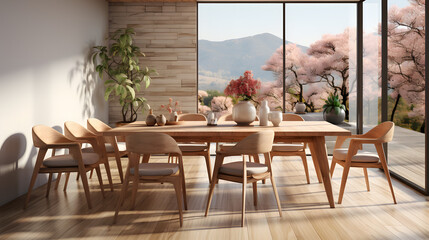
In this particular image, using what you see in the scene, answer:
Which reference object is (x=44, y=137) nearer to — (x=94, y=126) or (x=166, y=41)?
(x=94, y=126)

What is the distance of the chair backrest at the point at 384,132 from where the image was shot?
4.05m

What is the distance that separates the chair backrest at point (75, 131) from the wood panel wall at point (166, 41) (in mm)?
2645

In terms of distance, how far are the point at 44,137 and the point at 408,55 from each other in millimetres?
4217

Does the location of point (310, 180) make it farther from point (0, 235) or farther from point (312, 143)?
point (0, 235)

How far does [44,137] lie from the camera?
13.9ft

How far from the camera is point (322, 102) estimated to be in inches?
299

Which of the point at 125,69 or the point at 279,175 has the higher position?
the point at 125,69

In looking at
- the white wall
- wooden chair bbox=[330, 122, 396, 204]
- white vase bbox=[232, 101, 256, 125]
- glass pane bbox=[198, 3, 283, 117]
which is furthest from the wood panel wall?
wooden chair bbox=[330, 122, 396, 204]

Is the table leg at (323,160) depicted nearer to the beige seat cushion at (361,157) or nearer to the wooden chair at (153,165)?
the beige seat cushion at (361,157)

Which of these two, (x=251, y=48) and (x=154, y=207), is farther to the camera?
(x=251, y=48)

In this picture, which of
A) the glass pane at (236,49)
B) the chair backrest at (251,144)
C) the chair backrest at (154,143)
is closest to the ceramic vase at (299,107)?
the glass pane at (236,49)

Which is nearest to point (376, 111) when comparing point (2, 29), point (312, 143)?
point (312, 143)

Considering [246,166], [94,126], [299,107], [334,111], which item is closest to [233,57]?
[299,107]

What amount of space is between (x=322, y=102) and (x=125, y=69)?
143 inches
